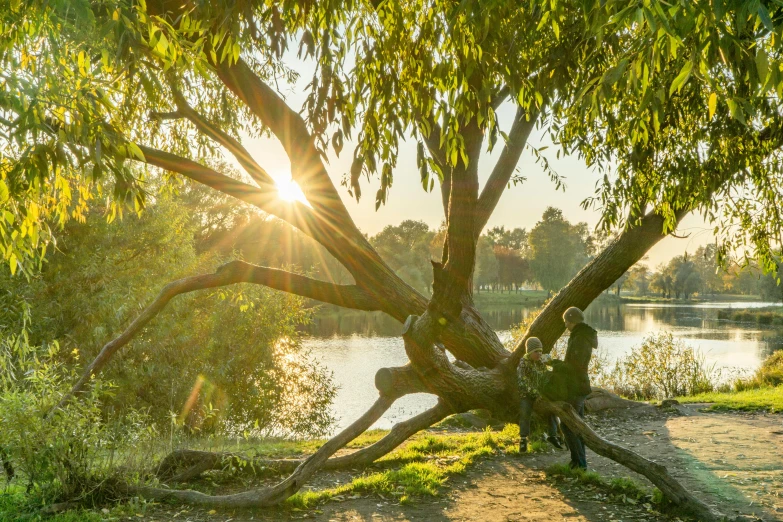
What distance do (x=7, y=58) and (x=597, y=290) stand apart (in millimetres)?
6921

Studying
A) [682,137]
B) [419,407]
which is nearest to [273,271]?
[682,137]

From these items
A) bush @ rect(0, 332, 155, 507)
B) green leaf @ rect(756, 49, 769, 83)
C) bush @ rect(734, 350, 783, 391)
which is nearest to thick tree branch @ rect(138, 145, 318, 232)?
bush @ rect(0, 332, 155, 507)

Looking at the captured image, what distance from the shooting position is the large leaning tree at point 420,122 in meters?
2.96

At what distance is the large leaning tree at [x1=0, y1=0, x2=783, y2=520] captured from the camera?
9.71 ft

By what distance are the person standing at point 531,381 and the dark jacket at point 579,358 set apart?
29 cm

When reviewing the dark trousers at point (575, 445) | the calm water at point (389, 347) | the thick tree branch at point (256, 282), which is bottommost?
the calm water at point (389, 347)

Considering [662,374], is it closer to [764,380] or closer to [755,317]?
[764,380]

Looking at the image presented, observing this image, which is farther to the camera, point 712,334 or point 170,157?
point 712,334

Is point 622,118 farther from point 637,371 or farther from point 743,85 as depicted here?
point 637,371

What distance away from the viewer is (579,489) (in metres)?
5.65

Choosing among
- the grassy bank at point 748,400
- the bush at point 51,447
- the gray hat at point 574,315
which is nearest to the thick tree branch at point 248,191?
the bush at point 51,447

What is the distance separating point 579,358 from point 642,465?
122 cm

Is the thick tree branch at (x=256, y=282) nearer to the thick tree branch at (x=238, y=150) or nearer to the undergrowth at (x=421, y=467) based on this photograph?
the thick tree branch at (x=238, y=150)

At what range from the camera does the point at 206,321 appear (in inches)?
522
